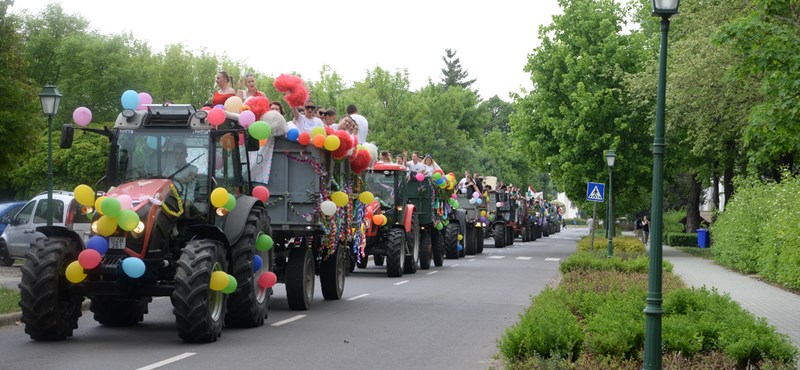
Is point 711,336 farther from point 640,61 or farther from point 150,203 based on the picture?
point 640,61

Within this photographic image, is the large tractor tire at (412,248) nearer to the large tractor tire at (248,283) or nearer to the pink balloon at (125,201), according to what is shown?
the large tractor tire at (248,283)

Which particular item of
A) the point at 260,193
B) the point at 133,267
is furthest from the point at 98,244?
the point at 260,193

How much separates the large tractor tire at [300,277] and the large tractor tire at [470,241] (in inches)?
856

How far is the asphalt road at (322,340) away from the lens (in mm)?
10242

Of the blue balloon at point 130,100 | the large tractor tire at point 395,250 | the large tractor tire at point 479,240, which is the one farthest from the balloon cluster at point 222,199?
the large tractor tire at point 479,240

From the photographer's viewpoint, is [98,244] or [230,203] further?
[230,203]

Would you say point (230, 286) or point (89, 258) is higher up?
point (89, 258)

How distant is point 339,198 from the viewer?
16.0m

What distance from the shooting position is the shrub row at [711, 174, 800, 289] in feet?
71.0

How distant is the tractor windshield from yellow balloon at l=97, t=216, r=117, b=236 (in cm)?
1320

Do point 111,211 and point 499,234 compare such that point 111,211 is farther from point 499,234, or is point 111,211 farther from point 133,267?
point 499,234

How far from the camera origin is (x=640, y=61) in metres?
46.3

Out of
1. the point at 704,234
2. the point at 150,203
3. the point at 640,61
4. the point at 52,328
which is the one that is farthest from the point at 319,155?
the point at 704,234

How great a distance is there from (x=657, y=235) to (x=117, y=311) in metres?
7.17
